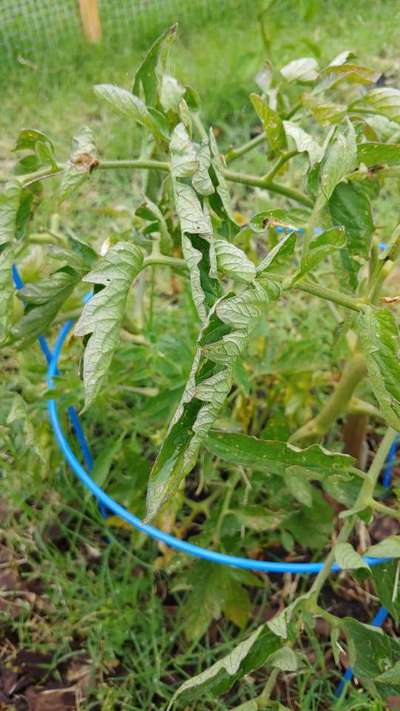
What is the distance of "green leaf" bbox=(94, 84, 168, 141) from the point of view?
812 mm

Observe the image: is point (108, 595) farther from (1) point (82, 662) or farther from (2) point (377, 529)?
(2) point (377, 529)

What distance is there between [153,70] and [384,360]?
0.49 m

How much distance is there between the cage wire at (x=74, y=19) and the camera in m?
2.57

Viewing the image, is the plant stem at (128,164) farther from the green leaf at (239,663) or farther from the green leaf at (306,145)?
the green leaf at (239,663)

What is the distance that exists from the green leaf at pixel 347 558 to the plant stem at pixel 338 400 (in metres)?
0.29

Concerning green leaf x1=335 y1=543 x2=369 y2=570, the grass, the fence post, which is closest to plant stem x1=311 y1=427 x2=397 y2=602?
green leaf x1=335 y1=543 x2=369 y2=570

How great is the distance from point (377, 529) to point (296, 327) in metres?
0.48

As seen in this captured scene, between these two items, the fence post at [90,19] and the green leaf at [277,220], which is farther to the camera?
the fence post at [90,19]

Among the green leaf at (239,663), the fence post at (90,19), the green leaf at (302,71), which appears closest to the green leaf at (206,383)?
the green leaf at (239,663)

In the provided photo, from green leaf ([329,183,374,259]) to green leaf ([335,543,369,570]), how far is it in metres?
0.32

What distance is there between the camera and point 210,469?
113 cm

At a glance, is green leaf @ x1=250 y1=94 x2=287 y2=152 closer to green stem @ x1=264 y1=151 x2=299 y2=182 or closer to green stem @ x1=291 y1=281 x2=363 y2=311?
green stem @ x1=264 y1=151 x2=299 y2=182

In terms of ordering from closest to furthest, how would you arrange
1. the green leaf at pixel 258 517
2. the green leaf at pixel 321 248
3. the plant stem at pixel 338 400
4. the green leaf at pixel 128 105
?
the green leaf at pixel 321 248, the green leaf at pixel 128 105, the plant stem at pixel 338 400, the green leaf at pixel 258 517

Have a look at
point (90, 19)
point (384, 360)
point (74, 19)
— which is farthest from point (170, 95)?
point (74, 19)
